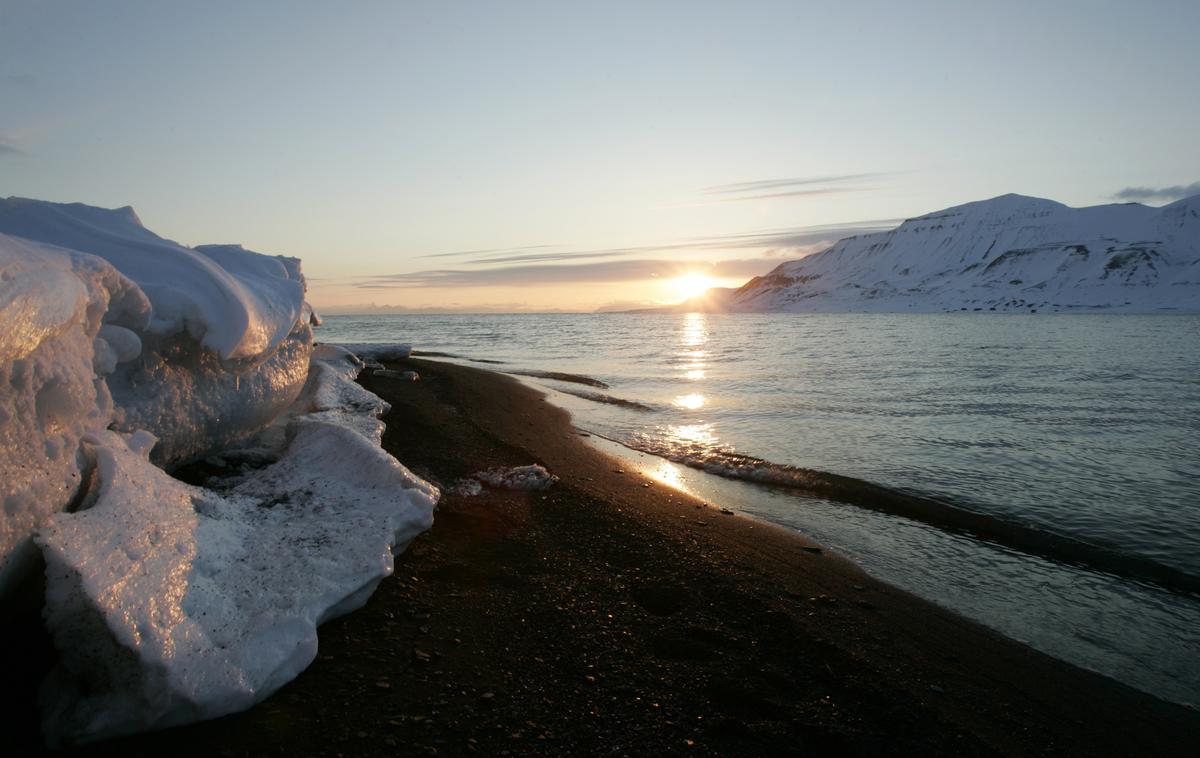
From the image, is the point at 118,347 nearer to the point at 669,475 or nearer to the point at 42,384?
the point at 42,384

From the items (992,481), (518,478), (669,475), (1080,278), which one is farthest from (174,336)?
(1080,278)

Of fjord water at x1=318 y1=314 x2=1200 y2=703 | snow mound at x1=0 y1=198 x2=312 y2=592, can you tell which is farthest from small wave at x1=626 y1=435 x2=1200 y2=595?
snow mound at x1=0 y1=198 x2=312 y2=592

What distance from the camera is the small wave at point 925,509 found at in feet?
19.4

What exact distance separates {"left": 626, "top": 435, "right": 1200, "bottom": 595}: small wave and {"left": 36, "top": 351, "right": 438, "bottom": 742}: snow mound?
5.41 metres

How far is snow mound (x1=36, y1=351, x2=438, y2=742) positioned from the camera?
8.17 ft

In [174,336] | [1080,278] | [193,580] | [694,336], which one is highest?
[1080,278]

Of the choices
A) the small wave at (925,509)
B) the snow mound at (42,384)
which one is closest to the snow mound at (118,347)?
the snow mound at (42,384)

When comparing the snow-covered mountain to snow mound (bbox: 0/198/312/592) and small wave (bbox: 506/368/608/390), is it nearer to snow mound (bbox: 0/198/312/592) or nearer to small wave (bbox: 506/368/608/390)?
small wave (bbox: 506/368/608/390)

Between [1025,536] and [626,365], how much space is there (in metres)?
20.8

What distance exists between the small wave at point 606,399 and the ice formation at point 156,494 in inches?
384

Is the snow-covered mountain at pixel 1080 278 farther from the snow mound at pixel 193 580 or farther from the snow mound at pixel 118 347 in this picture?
the snow mound at pixel 193 580

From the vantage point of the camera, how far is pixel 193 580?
120 inches

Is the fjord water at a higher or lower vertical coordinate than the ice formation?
lower

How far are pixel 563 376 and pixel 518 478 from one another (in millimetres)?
14897
